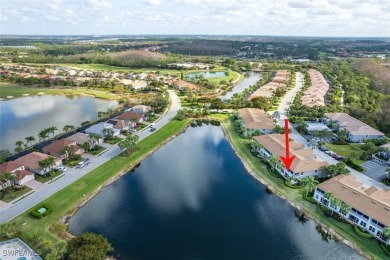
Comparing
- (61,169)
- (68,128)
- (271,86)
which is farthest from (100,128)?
(271,86)

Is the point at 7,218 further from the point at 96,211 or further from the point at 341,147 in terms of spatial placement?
the point at 341,147

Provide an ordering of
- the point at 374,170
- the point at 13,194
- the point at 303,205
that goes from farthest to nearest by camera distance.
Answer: the point at 374,170 < the point at 13,194 < the point at 303,205

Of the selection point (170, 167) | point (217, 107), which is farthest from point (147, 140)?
point (217, 107)

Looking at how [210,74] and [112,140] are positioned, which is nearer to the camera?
[112,140]

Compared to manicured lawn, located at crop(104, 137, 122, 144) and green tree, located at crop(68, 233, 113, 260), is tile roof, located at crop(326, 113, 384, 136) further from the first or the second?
green tree, located at crop(68, 233, 113, 260)

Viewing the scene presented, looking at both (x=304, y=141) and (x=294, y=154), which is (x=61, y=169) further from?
(x=304, y=141)
